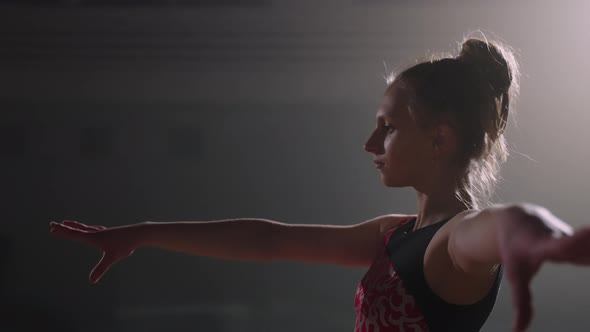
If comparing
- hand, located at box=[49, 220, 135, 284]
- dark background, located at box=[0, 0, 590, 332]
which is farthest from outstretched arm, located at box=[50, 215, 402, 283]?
dark background, located at box=[0, 0, 590, 332]

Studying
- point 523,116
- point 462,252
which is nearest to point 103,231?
point 462,252

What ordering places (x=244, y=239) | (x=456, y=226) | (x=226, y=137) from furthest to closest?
(x=226, y=137) < (x=244, y=239) < (x=456, y=226)

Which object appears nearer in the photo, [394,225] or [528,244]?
[528,244]

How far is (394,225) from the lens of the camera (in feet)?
2.89

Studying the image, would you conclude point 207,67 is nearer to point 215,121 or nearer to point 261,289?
point 215,121

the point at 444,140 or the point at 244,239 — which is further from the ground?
A: the point at 444,140

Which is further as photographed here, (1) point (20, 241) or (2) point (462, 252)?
(1) point (20, 241)

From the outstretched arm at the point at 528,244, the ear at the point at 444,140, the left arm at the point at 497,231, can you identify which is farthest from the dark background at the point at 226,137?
the outstretched arm at the point at 528,244

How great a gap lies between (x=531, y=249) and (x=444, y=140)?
1.28ft

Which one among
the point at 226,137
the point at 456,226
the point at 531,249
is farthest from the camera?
the point at 226,137

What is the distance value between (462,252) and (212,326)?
334cm

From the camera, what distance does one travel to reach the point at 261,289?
4199mm

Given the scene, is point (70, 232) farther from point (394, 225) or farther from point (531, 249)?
point (531, 249)

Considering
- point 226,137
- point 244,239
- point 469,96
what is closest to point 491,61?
point 469,96
